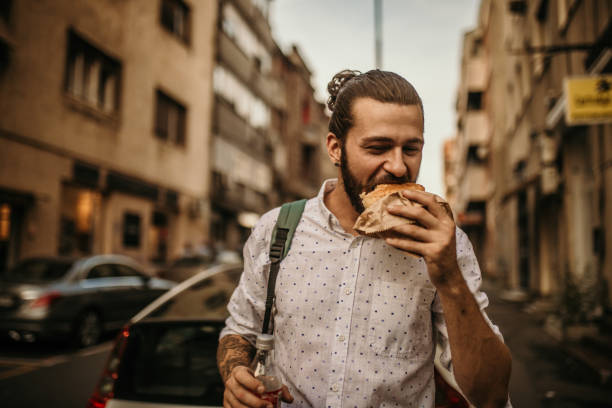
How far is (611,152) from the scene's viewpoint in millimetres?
8750

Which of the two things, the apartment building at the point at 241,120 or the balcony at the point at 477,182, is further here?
the balcony at the point at 477,182

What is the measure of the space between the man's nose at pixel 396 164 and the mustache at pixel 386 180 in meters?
0.02

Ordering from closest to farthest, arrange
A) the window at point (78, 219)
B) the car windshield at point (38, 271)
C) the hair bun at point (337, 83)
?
the hair bun at point (337, 83) < the car windshield at point (38, 271) < the window at point (78, 219)

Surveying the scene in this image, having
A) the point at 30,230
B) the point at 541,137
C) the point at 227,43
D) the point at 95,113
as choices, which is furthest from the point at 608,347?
the point at 227,43

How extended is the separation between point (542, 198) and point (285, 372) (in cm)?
Answer: 1621

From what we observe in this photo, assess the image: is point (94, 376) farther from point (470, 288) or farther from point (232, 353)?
point (470, 288)

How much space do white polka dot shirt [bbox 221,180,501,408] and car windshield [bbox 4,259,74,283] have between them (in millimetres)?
8146

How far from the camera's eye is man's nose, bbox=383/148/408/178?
5.75ft

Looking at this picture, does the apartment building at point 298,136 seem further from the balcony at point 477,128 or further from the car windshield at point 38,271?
the car windshield at point 38,271

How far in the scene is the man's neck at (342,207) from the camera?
6.47ft

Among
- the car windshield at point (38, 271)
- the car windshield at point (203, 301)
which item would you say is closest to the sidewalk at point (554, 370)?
the car windshield at point (203, 301)

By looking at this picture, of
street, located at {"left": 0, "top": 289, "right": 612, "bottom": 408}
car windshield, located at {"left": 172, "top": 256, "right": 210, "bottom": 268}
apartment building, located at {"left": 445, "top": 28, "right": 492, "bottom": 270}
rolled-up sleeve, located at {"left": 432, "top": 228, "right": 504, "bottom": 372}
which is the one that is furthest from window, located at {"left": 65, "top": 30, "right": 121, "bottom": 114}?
apartment building, located at {"left": 445, "top": 28, "right": 492, "bottom": 270}

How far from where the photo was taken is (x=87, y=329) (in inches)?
350

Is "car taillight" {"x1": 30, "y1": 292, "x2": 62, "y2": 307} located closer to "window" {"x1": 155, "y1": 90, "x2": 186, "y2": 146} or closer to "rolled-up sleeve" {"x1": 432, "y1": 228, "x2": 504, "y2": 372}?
"rolled-up sleeve" {"x1": 432, "y1": 228, "x2": 504, "y2": 372}
